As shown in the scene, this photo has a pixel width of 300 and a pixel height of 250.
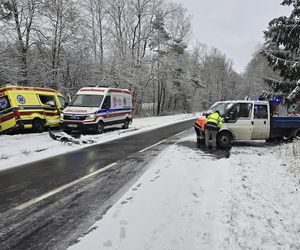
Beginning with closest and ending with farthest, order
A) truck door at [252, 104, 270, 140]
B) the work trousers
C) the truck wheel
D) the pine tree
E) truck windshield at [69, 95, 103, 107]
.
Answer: the work trousers < the truck wheel < truck door at [252, 104, 270, 140] < the pine tree < truck windshield at [69, 95, 103, 107]

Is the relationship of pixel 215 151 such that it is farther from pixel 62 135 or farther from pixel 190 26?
pixel 190 26

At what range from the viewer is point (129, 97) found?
21.5 meters

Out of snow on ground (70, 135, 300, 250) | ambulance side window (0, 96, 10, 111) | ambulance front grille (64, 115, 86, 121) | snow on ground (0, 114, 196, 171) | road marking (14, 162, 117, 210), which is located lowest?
snow on ground (0, 114, 196, 171)

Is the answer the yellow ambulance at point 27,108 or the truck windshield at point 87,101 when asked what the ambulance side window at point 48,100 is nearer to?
the yellow ambulance at point 27,108

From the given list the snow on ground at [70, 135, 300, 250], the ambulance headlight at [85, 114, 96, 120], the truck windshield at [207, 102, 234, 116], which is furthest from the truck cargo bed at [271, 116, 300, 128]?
the ambulance headlight at [85, 114, 96, 120]

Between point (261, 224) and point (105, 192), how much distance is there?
3.22 m

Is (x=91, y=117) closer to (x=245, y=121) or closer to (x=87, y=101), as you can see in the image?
(x=87, y=101)

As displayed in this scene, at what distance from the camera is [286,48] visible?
1500 cm

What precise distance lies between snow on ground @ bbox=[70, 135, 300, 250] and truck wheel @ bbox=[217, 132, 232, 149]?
3.43 m

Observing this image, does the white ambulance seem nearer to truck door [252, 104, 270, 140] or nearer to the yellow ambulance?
the yellow ambulance

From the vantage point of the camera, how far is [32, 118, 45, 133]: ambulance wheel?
54.4ft

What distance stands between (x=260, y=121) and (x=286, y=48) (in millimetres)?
5138

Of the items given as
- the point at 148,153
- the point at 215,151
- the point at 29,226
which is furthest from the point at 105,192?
the point at 215,151

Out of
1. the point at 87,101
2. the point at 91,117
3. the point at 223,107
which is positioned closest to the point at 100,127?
the point at 91,117
